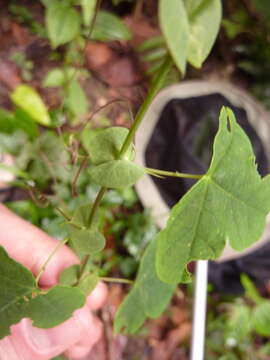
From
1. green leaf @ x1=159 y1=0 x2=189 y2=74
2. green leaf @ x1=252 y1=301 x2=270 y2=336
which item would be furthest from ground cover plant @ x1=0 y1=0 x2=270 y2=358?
green leaf @ x1=252 y1=301 x2=270 y2=336

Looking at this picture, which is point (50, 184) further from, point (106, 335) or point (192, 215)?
point (192, 215)

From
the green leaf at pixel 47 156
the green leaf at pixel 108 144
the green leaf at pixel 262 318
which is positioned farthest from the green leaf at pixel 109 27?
the green leaf at pixel 262 318

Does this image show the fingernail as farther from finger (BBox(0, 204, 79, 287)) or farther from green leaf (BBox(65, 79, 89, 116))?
green leaf (BBox(65, 79, 89, 116))

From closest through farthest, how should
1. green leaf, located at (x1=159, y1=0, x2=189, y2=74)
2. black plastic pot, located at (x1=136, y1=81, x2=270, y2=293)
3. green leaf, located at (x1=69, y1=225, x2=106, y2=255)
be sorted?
green leaf, located at (x1=159, y1=0, x2=189, y2=74)
green leaf, located at (x1=69, y1=225, x2=106, y2=255)
black plastic pot, located at (x1=136, y1=81, x2=270, y2=293)

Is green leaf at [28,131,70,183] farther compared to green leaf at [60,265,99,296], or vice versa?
green leaf at [28,131,70,183]

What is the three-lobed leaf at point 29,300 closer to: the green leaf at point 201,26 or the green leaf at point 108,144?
the green leaf at point 108,144

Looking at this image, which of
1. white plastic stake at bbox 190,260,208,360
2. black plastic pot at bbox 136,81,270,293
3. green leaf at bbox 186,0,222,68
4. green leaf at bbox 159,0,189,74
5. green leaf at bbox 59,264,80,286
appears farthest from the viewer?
black plastic pot at bbox 136,81,270,293
